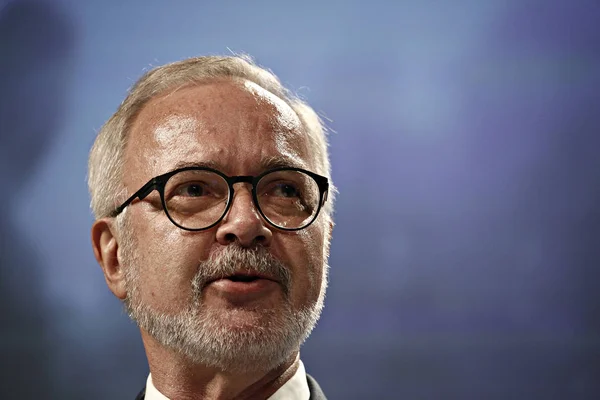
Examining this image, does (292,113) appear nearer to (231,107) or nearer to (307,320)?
(231,107)

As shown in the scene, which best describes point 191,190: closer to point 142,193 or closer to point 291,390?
point 142,193

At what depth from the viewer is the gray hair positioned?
176 cm

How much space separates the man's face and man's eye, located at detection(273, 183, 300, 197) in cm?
5

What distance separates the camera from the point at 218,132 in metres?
1.61

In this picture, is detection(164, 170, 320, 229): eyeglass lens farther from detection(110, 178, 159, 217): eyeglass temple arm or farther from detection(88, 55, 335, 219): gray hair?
detection(88, 55, 335, 219): gray hair

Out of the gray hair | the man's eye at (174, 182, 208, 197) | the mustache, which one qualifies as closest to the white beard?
the mustache

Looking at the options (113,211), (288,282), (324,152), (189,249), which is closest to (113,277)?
(113,211)

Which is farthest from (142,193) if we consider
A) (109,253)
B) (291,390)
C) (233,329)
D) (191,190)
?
(291,390)

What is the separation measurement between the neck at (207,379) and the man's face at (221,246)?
0.06m

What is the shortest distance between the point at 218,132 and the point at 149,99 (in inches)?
10.2

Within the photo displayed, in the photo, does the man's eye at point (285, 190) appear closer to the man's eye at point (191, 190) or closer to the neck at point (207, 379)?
the man's eye at point (191, 190)

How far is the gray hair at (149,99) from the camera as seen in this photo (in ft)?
5.77

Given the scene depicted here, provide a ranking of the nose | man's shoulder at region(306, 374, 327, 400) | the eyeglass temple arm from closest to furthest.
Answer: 1. the nose
2. the eyeglass temple arm
3. man's shoulder at region(306, 374, 327, 400)

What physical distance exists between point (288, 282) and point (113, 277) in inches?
18.4
